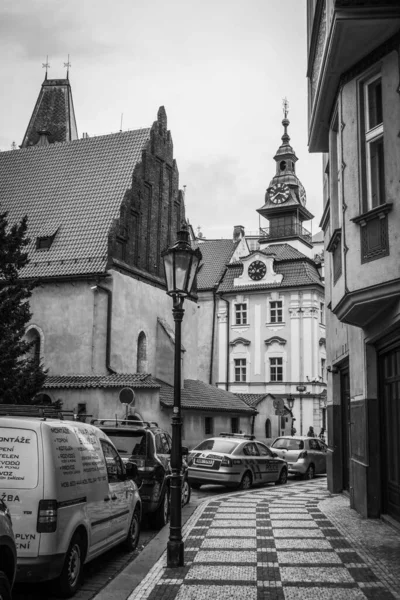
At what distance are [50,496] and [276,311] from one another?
46.8 meters

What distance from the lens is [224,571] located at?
28.0 ft

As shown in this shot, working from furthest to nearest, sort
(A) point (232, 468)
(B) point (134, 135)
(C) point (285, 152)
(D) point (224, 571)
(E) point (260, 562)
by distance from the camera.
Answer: (C) point (285, 152) < (B) point (134, 135) < (A) point (232, 468) < (E) point (260, 562) < (D) point (224, 571)

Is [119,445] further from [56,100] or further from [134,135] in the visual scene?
[56,100]

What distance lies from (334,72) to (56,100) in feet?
128

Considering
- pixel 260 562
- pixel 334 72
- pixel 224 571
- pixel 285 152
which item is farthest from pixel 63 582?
pixel 285 152

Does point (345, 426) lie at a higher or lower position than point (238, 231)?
lower

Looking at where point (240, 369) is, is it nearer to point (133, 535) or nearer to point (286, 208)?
point (286, 208)

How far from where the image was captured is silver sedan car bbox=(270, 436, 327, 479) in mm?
25156

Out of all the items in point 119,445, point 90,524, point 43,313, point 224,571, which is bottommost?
point 224,571

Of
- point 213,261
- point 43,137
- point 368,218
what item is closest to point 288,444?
point 368,218

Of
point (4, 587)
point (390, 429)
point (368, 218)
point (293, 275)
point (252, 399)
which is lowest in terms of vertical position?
point (4, 587)

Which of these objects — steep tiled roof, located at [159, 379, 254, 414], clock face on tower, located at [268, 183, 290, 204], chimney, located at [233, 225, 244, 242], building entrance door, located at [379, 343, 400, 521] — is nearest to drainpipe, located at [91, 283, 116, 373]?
steep tiled roof, located at [159, 379, 254, 414]

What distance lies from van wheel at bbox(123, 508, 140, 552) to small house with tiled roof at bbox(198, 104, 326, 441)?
3671 cm

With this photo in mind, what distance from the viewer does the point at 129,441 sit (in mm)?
12922
